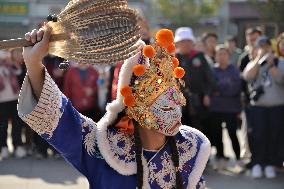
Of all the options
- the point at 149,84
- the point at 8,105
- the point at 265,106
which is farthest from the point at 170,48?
the point at 8,105

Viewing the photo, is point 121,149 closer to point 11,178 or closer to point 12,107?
point 11,178

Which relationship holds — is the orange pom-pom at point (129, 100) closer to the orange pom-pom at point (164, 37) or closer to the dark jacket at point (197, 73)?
the orange pom-pom at point (164, 37)

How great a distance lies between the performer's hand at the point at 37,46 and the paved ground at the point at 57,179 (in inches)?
150

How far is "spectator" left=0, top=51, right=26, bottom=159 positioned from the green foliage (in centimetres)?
1809

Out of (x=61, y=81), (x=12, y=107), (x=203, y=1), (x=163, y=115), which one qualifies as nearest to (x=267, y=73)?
(x=61, y=81)

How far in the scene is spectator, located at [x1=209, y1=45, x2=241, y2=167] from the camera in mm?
6379

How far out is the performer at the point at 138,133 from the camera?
2.35 metres

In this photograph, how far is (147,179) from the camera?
2.46 m

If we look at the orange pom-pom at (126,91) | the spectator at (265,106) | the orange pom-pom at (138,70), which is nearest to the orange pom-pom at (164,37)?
the orange pom-pom at (138,70)

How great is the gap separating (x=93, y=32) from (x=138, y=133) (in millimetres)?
608

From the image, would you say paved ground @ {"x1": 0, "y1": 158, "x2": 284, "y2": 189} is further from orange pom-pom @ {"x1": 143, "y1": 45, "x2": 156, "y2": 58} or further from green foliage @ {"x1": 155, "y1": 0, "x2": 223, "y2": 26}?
green foliage @ {"x1": 155, "y1": 0, "x2": 223, "y2": 26}

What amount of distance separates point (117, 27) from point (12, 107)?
5348mm

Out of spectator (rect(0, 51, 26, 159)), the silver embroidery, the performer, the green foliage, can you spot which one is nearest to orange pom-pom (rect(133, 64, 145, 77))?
the performer

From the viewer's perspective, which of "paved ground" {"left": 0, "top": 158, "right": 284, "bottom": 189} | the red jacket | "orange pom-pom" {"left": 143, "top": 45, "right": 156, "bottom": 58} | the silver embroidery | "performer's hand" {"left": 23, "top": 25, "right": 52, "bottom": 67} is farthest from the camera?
the red jacket
